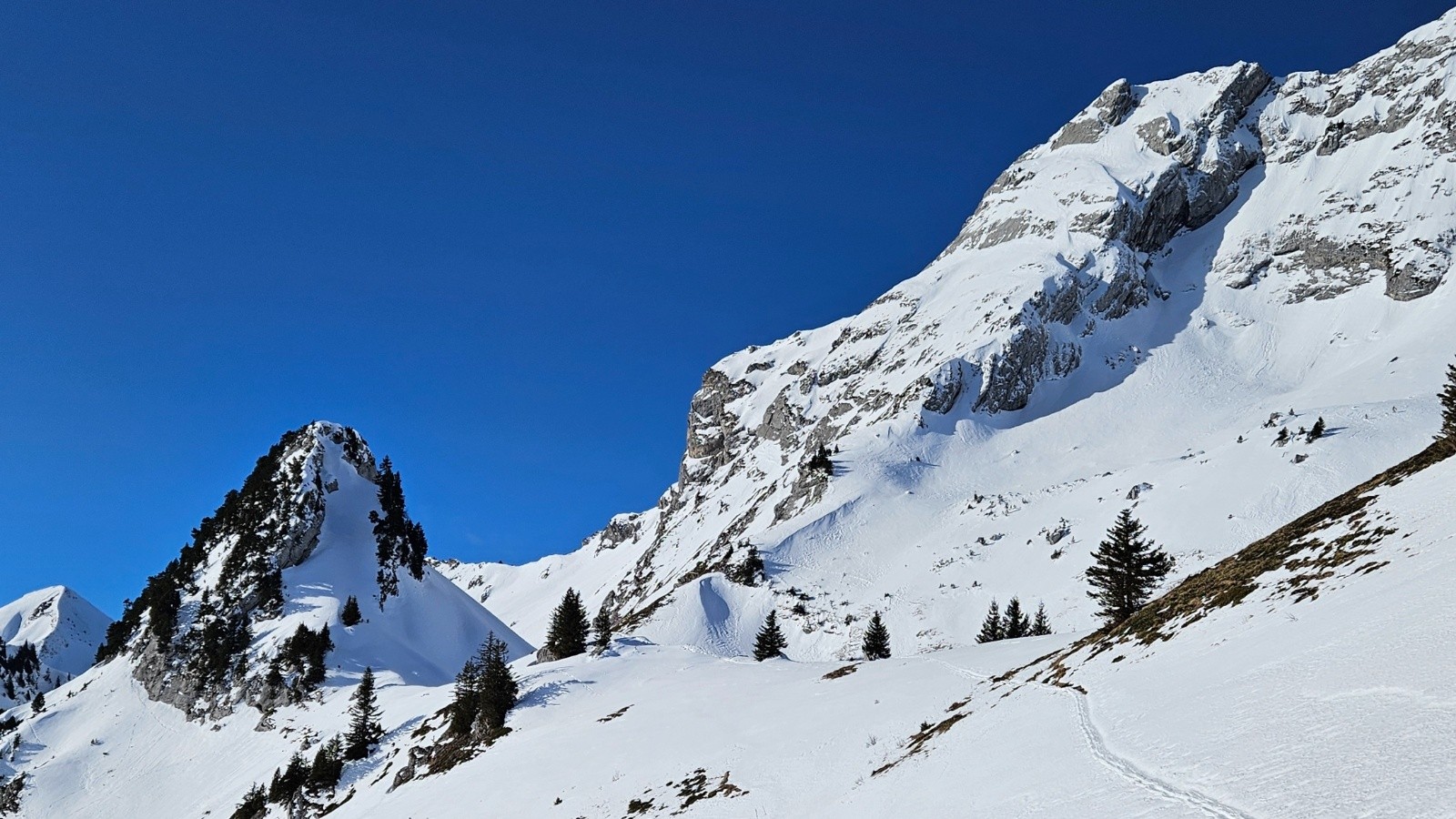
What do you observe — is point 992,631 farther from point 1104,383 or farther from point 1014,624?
point 1104,383

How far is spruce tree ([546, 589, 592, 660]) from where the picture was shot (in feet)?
167

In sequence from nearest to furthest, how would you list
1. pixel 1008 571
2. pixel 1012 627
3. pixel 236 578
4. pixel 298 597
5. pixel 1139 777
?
pixel 1139 777
pixel 1012 627
pixel 298 597
pixel 236 578
pixel 1008 571

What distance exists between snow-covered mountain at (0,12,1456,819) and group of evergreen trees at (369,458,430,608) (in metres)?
0.58

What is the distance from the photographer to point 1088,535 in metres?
79.6

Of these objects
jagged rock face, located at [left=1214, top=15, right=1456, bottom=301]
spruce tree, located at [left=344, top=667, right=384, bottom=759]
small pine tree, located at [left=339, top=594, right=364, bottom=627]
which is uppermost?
jagged rock face, located at [left=1214, top=15, right=1456, bottom=301]

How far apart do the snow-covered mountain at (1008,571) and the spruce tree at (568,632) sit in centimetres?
266

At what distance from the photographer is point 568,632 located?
51.5 metres

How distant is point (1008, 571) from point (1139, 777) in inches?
2979

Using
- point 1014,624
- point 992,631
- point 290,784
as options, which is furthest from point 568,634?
point 1014,624

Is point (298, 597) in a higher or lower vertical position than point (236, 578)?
lower

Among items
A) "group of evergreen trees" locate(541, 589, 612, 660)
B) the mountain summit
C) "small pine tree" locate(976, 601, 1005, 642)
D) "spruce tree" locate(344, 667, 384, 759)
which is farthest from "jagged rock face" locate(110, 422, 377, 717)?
"small pine tree" locate(976, 601, 1005, 642)

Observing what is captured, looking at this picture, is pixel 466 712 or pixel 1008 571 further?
pixel 1008 571

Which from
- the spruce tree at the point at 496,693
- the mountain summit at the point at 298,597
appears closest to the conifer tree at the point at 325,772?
the spruce tree at the point at 496,693

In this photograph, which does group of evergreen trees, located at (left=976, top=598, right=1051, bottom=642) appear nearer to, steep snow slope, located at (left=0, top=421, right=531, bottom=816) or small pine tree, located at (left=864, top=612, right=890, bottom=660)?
small pine tree, located at (left=864, top=612, right=890, bottom=660)
